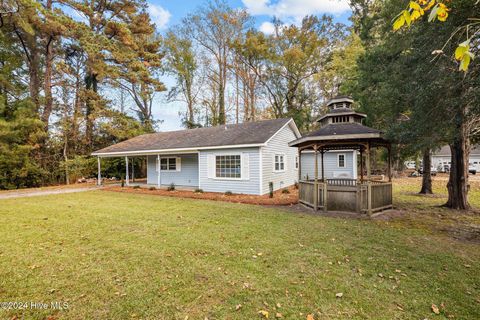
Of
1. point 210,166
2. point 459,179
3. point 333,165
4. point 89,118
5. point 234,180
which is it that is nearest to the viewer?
point 459,179

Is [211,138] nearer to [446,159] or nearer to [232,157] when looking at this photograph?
[232,157]

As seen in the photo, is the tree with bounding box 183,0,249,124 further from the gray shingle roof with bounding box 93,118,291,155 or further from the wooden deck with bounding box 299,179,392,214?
the wooden deck with bounding box 299,179,392,214

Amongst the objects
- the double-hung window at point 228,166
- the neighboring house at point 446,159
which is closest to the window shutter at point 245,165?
the double-hung window at point 228,166

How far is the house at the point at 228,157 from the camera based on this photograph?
39.0ft

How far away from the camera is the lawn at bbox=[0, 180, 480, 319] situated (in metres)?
2.92

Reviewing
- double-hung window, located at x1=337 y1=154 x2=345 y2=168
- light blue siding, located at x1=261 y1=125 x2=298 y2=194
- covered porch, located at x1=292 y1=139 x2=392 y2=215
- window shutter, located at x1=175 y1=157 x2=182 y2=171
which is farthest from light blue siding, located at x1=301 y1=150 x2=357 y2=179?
window shutter, located at x1=175 y1=157 x2=182 y2=171

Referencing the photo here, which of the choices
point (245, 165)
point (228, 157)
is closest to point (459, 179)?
point (245, 165)

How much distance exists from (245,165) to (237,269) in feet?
26.9

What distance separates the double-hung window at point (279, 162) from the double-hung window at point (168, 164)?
23.6 ft

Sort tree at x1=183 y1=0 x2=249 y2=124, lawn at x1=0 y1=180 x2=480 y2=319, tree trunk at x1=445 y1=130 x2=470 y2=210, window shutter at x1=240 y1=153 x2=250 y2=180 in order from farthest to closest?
tree at x1=183 y1=0 x2=249 y2=124 < window shutter at x1=240 y1=153 x2=250 y2=180 < tree trunk at x1=445 y1=130 x2=470 y2=210 < lawn at x1=0 y1=180 x2=480 y2=319

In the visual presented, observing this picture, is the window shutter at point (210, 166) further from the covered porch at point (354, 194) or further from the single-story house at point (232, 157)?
the covered porch at point (354, 194)

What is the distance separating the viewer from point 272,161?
42.3 feet

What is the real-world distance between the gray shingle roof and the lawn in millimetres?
6350

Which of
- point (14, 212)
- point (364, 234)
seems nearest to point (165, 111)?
point (14, 212)
